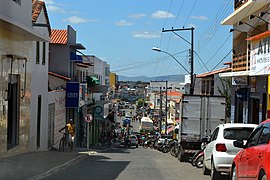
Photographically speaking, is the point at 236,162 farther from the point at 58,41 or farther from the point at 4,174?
the point at 58,41

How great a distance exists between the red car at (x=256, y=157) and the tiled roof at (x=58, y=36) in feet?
95.4

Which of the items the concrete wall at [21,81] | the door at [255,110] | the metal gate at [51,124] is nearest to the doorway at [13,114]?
the concrete wall at [21,81]

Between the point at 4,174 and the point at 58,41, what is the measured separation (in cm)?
2640

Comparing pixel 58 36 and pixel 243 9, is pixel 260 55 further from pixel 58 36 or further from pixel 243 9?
pixel 58 36

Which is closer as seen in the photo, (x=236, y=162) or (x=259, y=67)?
(x=236, y=162)

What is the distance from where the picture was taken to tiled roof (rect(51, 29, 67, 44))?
38.1 metres

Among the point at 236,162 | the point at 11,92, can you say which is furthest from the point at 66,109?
the point at 236,162

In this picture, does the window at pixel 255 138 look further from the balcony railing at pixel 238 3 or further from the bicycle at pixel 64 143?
the bicycle at pixel 64 143

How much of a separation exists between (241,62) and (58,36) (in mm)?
17807

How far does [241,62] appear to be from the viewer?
26.0 metres

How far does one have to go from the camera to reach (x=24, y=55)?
1953 centimetres

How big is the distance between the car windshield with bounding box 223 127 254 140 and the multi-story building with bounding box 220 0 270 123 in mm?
6723

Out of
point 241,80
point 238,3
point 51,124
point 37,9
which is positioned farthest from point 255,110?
point 37,9

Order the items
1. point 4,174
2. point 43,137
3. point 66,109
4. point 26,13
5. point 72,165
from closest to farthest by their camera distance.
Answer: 1. point 4,174
2. point 72,165
3. point 26,13
4. point 43,137
5. point 66,109
